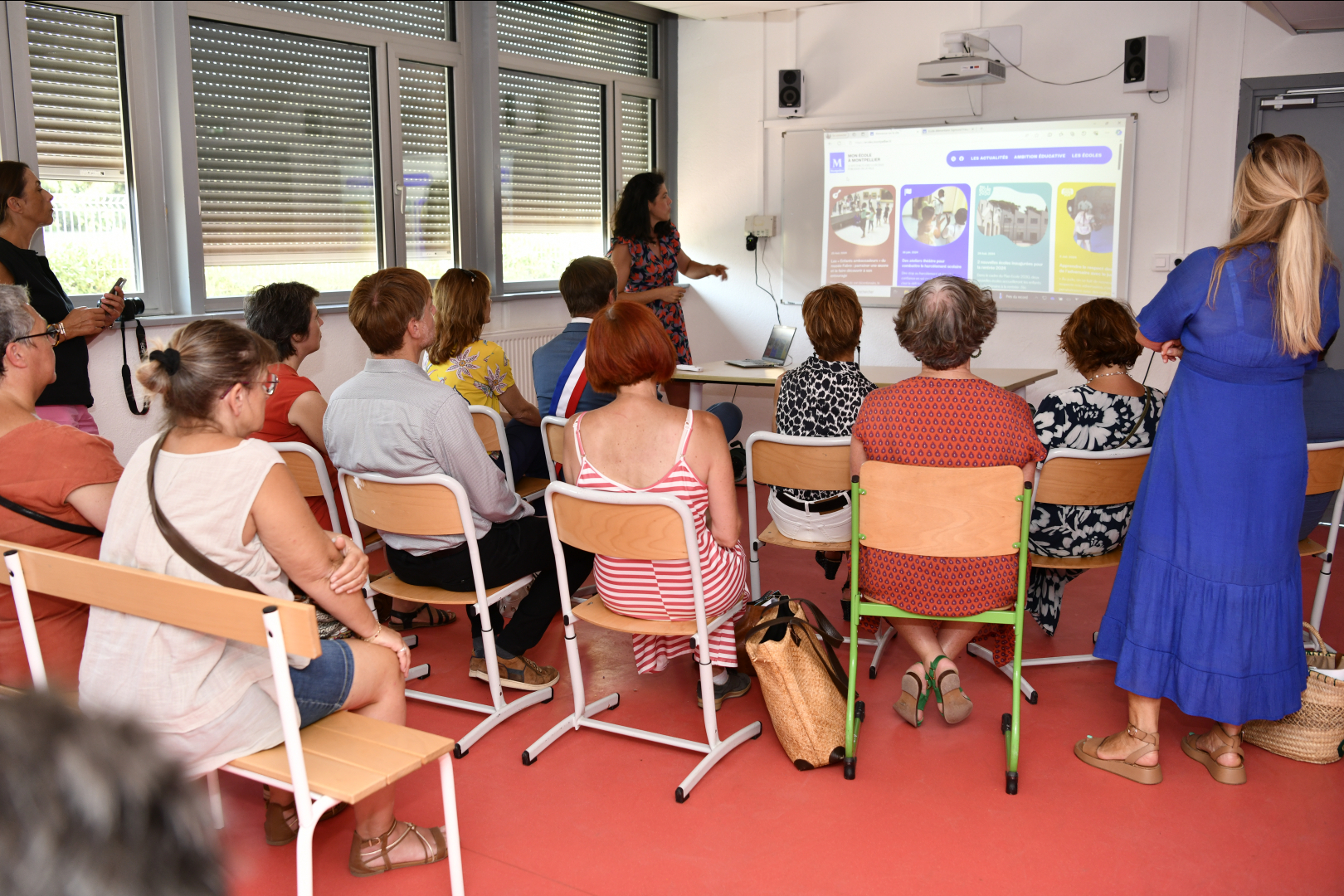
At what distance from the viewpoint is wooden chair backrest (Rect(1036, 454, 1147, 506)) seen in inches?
107

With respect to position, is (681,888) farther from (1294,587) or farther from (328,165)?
(328,165)

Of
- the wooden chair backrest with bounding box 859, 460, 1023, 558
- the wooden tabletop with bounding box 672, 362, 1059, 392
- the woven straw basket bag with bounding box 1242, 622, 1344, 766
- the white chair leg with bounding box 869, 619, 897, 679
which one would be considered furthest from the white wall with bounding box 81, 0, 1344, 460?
the woven straw basket bag with bounding box 1242, 622, 1344, 766

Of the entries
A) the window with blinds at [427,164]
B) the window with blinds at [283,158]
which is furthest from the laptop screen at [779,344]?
the window with blinds at [283,158]

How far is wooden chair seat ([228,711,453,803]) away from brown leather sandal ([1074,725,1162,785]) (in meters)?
1.65

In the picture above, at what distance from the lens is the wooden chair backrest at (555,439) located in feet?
10.8

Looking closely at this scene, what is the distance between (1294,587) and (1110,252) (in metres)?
3.78

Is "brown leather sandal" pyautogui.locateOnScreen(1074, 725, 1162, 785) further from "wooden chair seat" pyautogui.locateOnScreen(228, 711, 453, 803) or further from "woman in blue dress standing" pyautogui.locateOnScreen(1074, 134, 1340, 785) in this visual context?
"wooden chair seat" pyautogui.locateOnScreen(228, 711, 453, 803)

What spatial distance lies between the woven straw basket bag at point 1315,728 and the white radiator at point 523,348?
14.0 feet

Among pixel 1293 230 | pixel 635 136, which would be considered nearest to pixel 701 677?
pixel 1293 230

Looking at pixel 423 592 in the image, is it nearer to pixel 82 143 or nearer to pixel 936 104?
pixel 82 143

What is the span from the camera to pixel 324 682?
192cm

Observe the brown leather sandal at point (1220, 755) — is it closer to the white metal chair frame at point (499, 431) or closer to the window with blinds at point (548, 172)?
the white metal chair frame at point (499, 431)

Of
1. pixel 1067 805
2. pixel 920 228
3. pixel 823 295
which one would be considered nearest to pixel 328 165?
pixel 823 295

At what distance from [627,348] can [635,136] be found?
16.4ft
